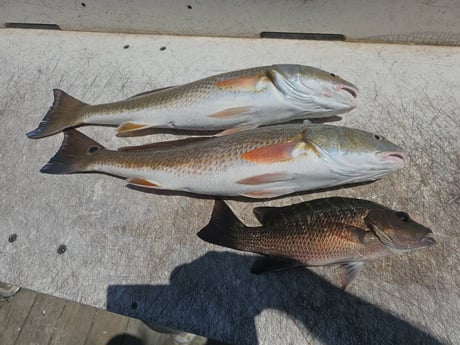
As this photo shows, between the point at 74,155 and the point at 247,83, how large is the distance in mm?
1341

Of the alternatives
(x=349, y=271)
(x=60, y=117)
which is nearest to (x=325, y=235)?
(x=349, y=271)

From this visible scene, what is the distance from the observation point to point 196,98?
2170 millimetres

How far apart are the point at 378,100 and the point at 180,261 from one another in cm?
182

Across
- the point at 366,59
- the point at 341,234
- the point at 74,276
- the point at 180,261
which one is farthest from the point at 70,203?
the point at 366,59

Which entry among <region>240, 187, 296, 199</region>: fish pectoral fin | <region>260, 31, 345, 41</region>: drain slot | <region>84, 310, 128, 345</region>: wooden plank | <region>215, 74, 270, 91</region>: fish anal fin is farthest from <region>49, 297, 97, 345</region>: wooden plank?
<region>260, 31, 345, 41</region>: drain slot

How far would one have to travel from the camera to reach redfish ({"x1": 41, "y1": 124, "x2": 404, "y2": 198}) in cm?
176

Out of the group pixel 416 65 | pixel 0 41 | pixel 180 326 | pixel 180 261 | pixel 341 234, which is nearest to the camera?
pixel 341 234

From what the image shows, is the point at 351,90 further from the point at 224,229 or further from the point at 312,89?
the point at 224,229

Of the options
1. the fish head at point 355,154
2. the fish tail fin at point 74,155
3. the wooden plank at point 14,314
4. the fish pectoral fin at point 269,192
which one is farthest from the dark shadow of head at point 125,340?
the fish head at point 355,154

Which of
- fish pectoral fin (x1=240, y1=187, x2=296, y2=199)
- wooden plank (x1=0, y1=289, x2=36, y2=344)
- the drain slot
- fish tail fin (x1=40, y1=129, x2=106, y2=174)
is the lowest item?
wooden plank (x1=0, y1=289, x2=36, y2=344)

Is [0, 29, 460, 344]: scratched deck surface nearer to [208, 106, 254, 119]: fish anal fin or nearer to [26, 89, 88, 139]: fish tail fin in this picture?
[26, 89, 88, 139]: fish tail fin

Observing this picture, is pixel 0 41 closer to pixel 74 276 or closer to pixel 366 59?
pixel 74 276

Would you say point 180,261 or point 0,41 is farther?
point 0,41

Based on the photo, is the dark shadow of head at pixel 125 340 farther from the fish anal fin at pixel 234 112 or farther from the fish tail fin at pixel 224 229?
the fish anal fin at pixel 234 112
